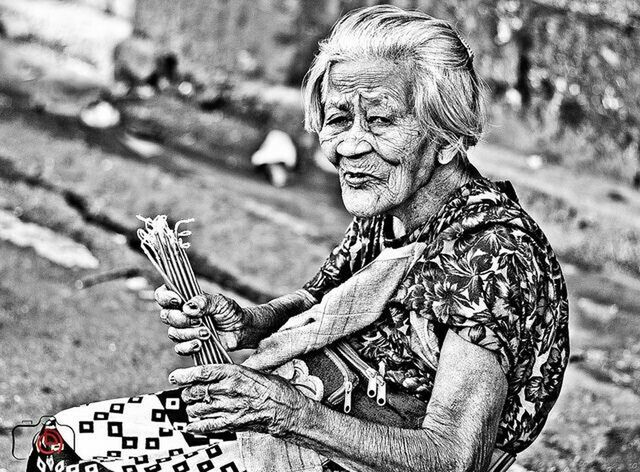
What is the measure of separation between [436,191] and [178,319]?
702 mm

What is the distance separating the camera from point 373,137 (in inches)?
90.3

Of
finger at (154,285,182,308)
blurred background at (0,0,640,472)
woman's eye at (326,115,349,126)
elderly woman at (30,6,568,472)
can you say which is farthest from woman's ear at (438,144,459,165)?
blurred background at (0,0,640,472)

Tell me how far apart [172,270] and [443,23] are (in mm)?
868

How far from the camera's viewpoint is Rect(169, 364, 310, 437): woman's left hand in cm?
203

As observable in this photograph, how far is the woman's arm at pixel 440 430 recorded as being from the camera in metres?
2.04

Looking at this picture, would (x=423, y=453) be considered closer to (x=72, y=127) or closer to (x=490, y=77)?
(x=490, y=77)

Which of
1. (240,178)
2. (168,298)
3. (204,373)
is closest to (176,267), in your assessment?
(168,298)

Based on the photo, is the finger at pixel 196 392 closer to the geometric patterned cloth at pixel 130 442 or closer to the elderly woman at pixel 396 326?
the elderly woman at pixel 396 326

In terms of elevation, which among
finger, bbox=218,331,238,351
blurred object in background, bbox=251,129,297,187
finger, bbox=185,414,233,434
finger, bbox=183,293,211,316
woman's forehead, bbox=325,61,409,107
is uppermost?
woman's forehead, bbox=325,61,409,107

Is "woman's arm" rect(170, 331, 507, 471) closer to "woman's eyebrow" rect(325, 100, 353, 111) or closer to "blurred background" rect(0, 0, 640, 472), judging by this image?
"woman's eyebrow" rect(325, 100, 353, 111)

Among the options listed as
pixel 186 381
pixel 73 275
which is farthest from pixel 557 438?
pixel 73 275

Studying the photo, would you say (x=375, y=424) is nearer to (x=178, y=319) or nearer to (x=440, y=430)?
(x=440, y=430)

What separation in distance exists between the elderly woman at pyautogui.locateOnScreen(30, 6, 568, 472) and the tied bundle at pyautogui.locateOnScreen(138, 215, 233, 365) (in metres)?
0.03

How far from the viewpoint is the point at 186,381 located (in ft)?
6.70
